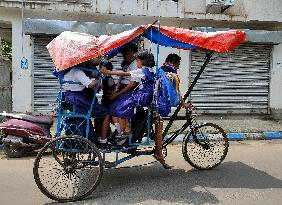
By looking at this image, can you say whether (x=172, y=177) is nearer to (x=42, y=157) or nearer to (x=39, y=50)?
(x=42, y=157)

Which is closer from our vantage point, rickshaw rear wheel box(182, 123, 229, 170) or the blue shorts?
the blue shorts

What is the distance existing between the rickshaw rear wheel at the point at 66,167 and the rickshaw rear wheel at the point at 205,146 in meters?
1.76

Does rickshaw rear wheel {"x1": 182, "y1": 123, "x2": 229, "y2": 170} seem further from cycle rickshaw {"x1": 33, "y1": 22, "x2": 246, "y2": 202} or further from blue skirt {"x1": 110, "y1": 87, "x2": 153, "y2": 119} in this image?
blue skirt {"x1": 110, "y1": 87, "x2": 153, "y2": 119}

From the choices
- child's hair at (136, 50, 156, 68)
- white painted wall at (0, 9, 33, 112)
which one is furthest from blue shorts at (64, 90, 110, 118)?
white painted wall at (0, 9, 33, 112)

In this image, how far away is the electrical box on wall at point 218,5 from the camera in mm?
12047

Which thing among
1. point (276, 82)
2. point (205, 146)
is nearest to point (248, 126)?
point (276, 82)

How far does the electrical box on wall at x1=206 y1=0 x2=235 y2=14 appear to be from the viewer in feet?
39.5

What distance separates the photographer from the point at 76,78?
15.2 ft

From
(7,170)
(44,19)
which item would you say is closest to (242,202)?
(7,170)

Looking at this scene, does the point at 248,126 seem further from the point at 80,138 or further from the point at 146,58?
the point at 80,138

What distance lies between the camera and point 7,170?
19.3 ft

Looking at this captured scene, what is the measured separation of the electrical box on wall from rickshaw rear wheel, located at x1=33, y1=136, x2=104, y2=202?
9.03m

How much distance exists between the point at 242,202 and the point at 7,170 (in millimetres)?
3788

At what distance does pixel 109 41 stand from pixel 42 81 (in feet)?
25.8
